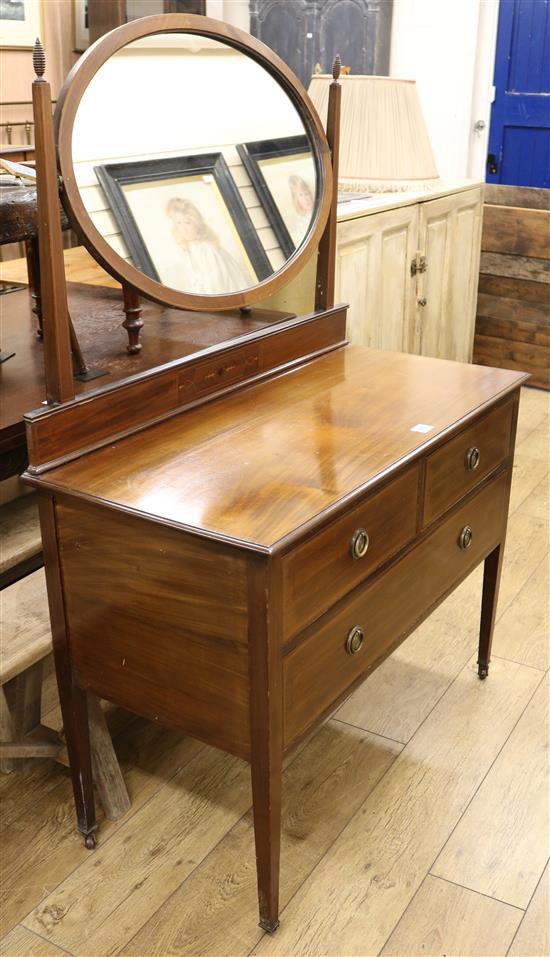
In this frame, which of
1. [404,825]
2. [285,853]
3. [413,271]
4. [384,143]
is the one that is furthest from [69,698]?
[413,271]

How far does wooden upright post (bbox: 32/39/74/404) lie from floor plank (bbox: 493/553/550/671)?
1.60 meters

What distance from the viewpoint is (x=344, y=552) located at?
5.47 ft

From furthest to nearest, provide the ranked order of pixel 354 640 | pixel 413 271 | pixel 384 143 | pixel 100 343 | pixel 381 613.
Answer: pixel 413 271 < pixel 384 143 < pixel 100 343 < pixel 381 613 < pixel 354 640

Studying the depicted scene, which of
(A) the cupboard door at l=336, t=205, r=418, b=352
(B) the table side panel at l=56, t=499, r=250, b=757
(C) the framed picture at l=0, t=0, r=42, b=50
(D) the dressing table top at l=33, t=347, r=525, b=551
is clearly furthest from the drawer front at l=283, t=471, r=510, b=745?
(C) the framed picture at l=0, t=0, r=42, b=50

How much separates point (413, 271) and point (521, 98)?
1.91 metres

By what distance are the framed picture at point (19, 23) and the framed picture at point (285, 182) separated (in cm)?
305

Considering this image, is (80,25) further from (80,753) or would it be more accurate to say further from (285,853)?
(285,853)

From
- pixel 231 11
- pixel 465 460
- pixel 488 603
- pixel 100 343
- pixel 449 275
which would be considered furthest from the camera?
pixel 231 11

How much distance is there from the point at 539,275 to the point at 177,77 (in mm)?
3129

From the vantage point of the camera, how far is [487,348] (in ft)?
16.1

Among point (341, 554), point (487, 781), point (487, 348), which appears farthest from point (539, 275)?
point (341, 554)

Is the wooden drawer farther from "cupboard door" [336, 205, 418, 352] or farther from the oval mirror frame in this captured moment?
"cupboard door" [336, 205, 418, 352]

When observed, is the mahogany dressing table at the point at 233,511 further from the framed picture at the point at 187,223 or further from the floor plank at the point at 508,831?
the floor plank at the point at 508,831

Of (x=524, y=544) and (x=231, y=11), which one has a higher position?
(x=231, y=11)
